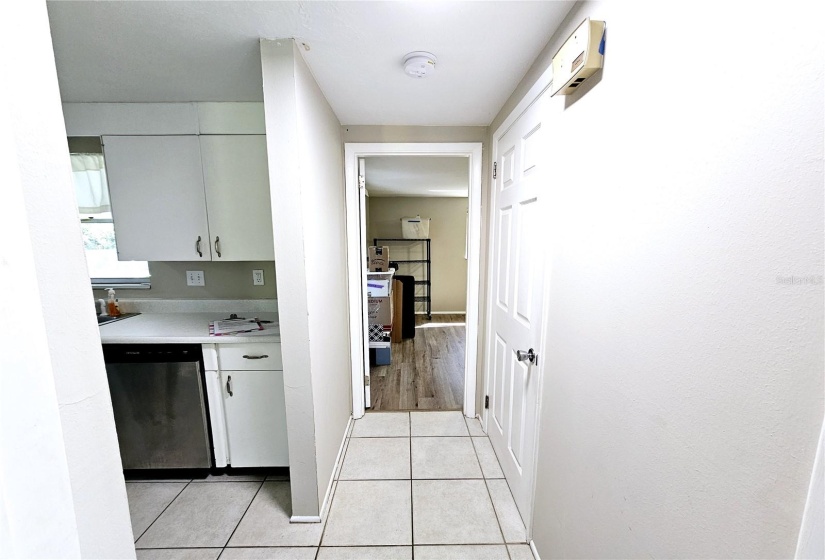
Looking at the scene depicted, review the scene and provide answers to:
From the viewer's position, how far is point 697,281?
0.59 meters

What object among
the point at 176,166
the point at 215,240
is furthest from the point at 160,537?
the point at 176,166

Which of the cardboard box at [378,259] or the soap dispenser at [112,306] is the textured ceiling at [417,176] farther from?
the soap dispenser at [112,306]

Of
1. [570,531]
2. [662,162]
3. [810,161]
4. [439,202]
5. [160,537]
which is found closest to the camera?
[810,161]

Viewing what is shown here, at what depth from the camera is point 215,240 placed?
1.87 meters

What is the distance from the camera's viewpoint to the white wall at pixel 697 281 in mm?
442

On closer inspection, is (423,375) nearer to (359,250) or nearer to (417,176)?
(359,250)

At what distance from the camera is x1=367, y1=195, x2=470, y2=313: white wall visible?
572 cm

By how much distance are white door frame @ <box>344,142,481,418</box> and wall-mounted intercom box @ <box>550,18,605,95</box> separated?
1195mm

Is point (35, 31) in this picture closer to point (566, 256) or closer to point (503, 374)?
point (566, 256)

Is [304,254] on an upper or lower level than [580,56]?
lower

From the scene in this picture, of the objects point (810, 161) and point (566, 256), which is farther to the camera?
point (566, 256)

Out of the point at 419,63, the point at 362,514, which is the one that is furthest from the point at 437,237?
the point at 362,514

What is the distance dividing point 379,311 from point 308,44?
8.61 ft

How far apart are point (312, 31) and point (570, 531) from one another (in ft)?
6.60
